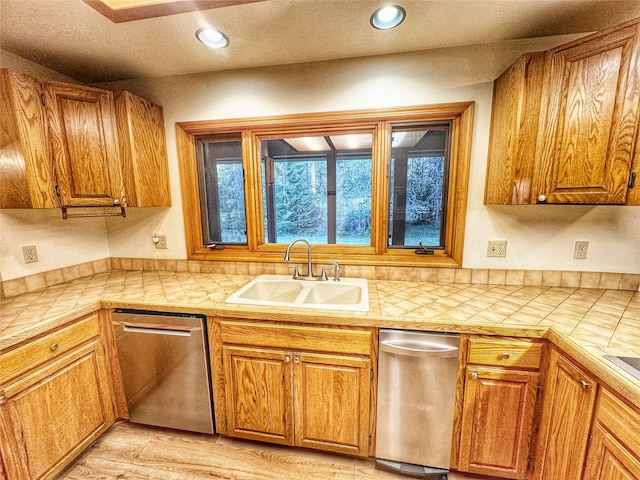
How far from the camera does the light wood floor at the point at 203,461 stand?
137 centimetres

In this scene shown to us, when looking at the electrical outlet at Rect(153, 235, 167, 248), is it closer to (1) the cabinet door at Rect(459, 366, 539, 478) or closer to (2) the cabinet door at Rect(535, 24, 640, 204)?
(1) the cabinet door at Rect(459, 366, 539, 478)

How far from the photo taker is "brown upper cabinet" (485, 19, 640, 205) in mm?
1117

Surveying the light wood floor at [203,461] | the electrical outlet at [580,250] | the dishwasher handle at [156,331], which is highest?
the electrical outlet at [580,250]

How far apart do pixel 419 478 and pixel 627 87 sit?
6.92 ft

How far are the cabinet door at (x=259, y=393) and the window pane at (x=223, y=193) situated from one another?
92 centimetres

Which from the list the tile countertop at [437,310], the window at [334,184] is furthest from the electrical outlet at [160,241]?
the tile countertop at [437,310]

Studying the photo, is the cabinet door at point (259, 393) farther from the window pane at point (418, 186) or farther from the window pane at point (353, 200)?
the window pane at point (418, 186)

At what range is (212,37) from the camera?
4.49ft

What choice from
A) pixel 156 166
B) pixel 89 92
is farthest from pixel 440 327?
pixel 89 92

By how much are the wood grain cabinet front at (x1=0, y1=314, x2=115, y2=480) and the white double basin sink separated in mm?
860

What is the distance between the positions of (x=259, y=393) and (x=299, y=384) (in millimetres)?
250

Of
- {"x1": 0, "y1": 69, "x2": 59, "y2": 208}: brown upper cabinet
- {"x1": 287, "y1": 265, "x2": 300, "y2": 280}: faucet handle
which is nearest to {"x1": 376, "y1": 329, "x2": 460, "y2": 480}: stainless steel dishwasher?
{"x1": 287, "y1": 265, "x2": 300, "y2": 280}: faucet handle

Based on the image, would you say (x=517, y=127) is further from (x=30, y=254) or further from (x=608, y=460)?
(x=30, y=254)

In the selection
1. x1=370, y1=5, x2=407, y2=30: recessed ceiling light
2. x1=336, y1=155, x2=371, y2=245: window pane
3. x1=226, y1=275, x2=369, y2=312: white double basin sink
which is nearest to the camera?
x1=370, y1=5, x2=407, y2=30: recessed ceiling light
